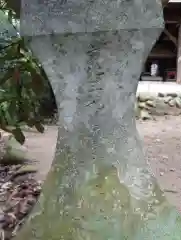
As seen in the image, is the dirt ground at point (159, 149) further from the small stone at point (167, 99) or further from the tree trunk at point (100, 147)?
the tree trunk at point (100, 147)

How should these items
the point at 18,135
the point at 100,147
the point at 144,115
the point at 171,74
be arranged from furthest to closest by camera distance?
the point at 171,74 < the point at 144,115 < the point at 18,135 < the point at 100,147

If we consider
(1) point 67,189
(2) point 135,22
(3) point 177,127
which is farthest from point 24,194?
(3) point 177,127

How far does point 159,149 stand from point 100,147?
3528mm

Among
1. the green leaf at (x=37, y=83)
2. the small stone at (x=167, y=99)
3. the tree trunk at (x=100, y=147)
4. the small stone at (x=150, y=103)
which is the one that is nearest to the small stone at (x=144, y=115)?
the small stone at (x=150, y=103)

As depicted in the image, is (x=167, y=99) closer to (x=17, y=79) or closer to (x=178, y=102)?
(x=178, y=102)

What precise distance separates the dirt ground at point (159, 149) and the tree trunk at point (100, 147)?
5.16ft

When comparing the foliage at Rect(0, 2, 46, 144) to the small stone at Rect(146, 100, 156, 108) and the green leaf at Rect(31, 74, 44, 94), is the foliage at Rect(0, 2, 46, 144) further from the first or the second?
the small stone at Rect(146, 100, 156, 108)

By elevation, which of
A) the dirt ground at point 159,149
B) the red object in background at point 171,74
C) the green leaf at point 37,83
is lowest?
the red object in background at point 171,74

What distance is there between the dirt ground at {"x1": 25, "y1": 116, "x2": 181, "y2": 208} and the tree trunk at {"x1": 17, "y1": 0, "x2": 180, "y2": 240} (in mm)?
1572

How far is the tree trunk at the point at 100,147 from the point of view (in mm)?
1461

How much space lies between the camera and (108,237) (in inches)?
57.5

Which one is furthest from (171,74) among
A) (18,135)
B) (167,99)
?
(18,135)

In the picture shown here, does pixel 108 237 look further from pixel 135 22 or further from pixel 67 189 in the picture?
pixel 135 22

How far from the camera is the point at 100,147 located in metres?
1.50
